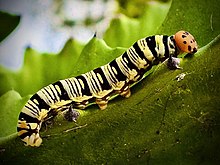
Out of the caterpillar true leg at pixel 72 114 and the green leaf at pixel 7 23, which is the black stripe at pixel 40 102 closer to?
the caterpillar true leg at pixel 72 114

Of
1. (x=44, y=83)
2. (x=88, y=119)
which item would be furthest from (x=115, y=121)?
(x=44, y=83)

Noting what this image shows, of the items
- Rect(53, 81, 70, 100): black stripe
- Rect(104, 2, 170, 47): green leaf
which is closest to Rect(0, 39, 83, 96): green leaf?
Rect(104, 2, 170, 47): green leaf

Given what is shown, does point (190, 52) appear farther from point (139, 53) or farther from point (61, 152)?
point (61, 152)

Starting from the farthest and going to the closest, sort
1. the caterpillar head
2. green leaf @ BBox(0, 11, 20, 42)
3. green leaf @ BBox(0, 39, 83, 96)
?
1. green leaf @ BBox(0, 39, 83, 96)
2. green leaf @ BBox(0, 11, 20, 42)
3. the caterpillar head

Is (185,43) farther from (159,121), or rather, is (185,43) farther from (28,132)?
(28,132)

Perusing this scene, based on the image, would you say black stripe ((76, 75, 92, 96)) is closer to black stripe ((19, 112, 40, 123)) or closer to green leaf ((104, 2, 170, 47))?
black stripe ((19, 112, 40, 123))
